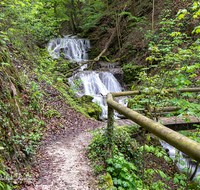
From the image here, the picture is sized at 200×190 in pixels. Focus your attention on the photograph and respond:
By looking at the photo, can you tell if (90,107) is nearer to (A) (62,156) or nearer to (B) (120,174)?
(A) (62,156)

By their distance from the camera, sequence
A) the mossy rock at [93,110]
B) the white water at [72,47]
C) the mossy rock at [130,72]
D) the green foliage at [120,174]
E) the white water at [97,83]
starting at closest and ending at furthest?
the green foliage at [120,174] < the mossy rock at [93,110] < the white water at [97,83] < the mossy rock at [130,72] < the white water at [72,47]

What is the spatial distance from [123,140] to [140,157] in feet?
2.17

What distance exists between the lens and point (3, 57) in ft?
14.5

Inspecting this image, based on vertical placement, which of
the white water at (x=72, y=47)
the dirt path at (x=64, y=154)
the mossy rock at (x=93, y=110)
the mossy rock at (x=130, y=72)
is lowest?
the mossy rock at (x=93, y=110)

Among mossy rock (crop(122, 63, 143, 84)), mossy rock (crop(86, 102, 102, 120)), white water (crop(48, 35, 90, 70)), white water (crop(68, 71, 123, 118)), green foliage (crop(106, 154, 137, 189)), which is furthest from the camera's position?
white water (crop(48, 35, 90, 70))

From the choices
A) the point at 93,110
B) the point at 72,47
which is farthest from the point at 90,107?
the point at 72,47

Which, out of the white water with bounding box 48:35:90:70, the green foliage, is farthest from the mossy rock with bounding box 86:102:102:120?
the white water with bounding box 48:35:90:70

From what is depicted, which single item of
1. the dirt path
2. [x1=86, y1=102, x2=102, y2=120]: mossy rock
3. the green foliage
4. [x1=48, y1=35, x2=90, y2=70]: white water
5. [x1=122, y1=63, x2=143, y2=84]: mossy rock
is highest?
[x1=48, y1=35, x2=90, y2=70]: white water

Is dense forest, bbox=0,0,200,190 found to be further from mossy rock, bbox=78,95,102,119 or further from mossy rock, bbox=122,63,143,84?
mossy rock, bbox=122,63,143,84

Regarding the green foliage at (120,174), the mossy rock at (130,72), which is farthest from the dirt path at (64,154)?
the mossy rock at (130,72)

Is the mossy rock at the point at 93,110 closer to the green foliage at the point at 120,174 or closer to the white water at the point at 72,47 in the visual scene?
the green foliage at the point at 120,174

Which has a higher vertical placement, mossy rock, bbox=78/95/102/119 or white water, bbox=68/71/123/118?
white water, bbox=68/71/123/118

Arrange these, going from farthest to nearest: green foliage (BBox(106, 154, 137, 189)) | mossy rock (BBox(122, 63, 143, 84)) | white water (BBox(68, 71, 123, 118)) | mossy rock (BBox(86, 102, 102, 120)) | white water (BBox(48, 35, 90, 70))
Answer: white water (BBox(48, 35, 90, 70)) → mossy rock (BBox(122, 63, 143, 84)) → white water (BBox(68, 71, 123, 118)) → mossy rock (BBox(86, 102, 102, 120)) → green foliage (BBox(106, 154, 137, 189))

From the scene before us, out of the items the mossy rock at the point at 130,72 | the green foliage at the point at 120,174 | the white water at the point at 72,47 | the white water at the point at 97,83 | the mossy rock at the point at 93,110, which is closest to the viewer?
the green foliage at the point at 120,174
